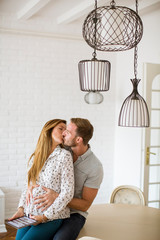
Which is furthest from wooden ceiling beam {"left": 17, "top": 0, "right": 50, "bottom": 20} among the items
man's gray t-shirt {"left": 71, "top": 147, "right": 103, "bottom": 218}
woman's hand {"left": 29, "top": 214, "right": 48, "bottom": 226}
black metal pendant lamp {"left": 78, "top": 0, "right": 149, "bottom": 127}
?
woman's hand {"left": 29, "top": 214, "right": 48, "bottom": 226}

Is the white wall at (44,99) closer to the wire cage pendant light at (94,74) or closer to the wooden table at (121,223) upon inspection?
the wooden table at (121,223)

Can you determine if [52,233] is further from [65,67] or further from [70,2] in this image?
[65,67]

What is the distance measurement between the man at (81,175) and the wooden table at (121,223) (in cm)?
12

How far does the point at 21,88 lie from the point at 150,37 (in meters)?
1.85

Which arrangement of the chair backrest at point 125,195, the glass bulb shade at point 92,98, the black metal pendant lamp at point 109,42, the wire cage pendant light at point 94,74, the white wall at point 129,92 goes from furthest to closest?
the glass bulb shade at point 92,98 → the white wall at point 129,92 → the chair backrest at point 125,195 → the wire cage pendant light at point 94,74 → the black metal pendant lamp at point 109,42

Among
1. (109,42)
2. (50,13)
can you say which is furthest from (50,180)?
(50,13)

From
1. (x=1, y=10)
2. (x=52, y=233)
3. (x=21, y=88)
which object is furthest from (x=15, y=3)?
(x=52, y=233)

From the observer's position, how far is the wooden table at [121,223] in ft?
6.96

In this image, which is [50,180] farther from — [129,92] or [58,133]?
[129,92]

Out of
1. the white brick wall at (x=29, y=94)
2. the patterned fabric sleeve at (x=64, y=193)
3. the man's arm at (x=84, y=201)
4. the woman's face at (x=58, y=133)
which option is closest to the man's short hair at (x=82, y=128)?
the woman's face at (x=58, y=133)

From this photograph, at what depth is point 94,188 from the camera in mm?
2148

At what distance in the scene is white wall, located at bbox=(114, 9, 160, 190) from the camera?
4082mm

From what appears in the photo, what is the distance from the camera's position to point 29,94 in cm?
464

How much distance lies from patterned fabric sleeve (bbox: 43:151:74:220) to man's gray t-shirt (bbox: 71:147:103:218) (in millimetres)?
133
